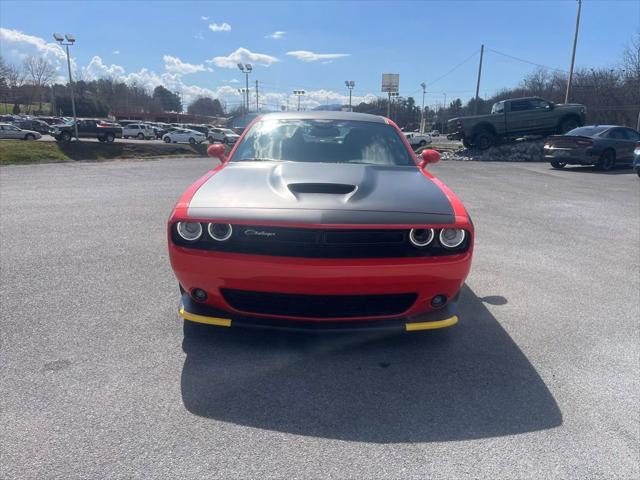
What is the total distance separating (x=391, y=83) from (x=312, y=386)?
5164 cm

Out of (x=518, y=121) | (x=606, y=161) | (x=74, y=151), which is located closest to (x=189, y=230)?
(x=606, y=161)

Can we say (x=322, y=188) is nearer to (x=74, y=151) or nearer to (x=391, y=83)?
(x=74, y=151)

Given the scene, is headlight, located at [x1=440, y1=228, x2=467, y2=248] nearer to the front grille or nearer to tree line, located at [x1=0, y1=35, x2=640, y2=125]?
the front grille

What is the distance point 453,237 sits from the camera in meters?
2.72

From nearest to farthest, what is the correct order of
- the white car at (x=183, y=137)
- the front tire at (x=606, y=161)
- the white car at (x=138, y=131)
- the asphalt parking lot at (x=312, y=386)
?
the asphalt parking lot at (x=312, y=386) < the front tire at (x=606, y=161) < the white car at (x=183, y=137) < the white car at (x=138, y=131)

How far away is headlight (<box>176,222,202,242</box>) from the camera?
A: 2664 millimetres

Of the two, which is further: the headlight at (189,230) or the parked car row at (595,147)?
the parked car row at (595,147)

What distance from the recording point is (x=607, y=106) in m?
44.1

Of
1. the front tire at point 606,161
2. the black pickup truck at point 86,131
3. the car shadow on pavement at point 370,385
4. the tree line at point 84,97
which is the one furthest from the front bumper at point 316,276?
the tree line at point 84,97

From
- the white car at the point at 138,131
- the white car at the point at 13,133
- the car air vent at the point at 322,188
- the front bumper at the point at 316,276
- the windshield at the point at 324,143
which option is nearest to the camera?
the front bumper at the point at 316,276

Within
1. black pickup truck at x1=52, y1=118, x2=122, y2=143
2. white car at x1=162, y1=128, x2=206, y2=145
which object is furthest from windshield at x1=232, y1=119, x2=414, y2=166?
white car at x1=162, y1=128, x2=206, y2=145

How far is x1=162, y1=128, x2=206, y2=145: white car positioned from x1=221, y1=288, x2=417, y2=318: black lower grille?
130ft

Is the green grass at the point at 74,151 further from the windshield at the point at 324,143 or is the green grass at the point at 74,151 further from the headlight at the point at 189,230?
the headlight at the point at 189,230

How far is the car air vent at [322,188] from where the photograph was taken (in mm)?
2812
